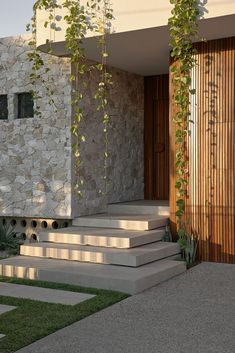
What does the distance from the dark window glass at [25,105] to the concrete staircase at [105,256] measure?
80.9 inches

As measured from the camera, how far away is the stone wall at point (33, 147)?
25.9 ft

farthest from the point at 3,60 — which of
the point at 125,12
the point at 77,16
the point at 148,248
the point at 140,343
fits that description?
the point at 140,343

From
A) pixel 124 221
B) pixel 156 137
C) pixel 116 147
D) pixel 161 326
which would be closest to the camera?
pixel 161 326

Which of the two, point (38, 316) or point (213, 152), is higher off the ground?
point (213, 152)

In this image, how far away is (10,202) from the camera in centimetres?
850

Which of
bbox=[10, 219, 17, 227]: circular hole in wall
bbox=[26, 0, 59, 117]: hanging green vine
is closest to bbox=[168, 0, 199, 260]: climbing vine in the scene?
bbox=[26, 0, 59, 117]: hanging green vine

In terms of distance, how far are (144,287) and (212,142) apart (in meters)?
2.45

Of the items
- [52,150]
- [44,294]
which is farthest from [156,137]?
[44,294]

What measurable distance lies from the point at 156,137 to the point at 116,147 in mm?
1166

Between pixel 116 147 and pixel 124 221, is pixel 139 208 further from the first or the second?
pixel 116 147

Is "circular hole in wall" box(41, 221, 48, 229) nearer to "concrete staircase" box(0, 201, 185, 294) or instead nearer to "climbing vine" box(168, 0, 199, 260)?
"concrete staircase" box(0, 201, 185, 294)

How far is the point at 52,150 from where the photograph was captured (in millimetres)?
8031

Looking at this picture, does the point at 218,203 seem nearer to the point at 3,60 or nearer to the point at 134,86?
the point at 134,86

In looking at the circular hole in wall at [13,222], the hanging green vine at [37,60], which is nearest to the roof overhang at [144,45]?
the hanging green vine at [37,60]
